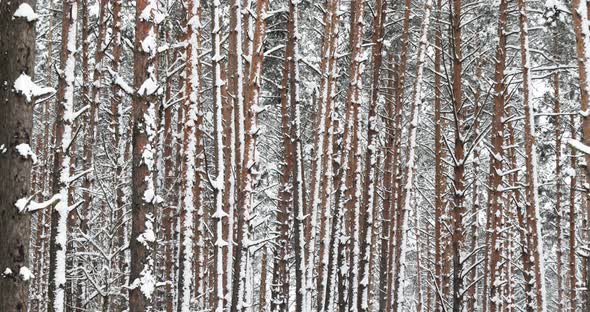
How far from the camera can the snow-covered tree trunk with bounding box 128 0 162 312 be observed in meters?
7.97

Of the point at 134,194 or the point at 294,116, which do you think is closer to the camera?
the point at 134,194

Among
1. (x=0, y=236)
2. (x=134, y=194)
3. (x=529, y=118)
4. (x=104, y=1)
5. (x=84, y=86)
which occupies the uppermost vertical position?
(x=104, y=1)

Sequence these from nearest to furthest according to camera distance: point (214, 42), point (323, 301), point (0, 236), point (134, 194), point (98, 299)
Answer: point (0, 236) → point (134, 194) → point (214, 42) → point (323, 301) → point (98, 299)

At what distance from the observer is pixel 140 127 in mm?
8070

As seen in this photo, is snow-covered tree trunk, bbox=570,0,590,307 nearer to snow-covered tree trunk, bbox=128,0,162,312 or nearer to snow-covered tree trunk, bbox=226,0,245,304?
snow-covered tree trunk, bbox=226,0,245,304

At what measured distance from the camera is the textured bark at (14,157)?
209 inches

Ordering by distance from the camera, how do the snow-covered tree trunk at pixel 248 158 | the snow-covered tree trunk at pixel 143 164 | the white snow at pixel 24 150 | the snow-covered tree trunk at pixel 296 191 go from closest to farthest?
the white snow at pixel 24 150 < the snow-covered tree trunk at pixel 143 164 < the snow-covered tree trunk at pixel 248 158 < the snow-covered tree trunk at pixel 296 191

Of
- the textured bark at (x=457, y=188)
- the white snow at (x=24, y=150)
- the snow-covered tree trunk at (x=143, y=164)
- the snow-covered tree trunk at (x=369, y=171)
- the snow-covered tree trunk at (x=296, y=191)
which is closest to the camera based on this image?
the white snow at (x=24, y=150)

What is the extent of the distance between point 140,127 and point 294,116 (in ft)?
15.1

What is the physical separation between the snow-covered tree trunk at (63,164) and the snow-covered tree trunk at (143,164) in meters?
2.12

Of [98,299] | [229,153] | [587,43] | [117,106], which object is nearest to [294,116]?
[229,153]

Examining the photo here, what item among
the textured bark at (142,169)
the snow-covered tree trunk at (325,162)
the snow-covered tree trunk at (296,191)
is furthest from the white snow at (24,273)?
the snow-covered tree trunk at (325,162)

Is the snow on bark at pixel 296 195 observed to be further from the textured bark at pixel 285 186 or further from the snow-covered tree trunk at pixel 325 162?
the textured bark at pixel 285 186

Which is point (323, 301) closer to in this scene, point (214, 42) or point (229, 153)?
point (229, 153)
